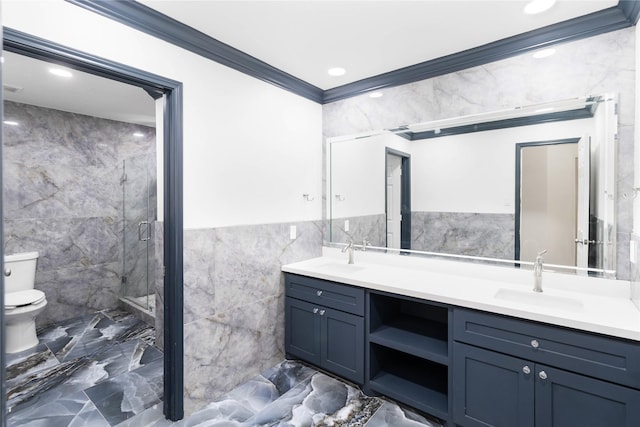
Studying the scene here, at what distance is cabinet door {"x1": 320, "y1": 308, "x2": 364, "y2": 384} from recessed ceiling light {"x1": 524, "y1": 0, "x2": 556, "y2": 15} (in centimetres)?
214

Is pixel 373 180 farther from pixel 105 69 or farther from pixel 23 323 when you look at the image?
pixel 23 323

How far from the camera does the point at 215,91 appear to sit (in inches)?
89.7

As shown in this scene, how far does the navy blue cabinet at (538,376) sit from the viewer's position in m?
1.48

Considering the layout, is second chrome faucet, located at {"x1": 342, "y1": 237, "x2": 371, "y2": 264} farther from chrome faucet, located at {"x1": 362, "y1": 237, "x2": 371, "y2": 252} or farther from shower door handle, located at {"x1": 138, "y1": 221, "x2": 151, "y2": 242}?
shower door handle, located at {"x1": 138, "y1": 221, "x2": 151, "y2": 242}

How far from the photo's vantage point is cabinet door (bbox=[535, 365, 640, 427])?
4.81 feet

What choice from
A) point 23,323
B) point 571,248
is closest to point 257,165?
point 571,248

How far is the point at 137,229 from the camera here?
4.14m

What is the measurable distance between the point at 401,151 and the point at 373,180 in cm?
35

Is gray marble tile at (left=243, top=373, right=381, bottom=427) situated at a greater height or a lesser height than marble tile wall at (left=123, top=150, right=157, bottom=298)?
lesser

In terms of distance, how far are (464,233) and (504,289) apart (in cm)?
51

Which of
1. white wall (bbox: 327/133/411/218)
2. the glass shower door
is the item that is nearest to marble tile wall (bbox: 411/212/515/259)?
white wall (bbox: 327/133/411/218)

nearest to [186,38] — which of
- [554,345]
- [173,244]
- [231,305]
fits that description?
[173,244]

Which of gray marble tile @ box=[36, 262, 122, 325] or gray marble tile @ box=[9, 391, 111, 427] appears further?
gray marble tile @ box=[36, 262, 122, 325]

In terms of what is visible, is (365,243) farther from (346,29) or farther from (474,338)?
(346,29)
